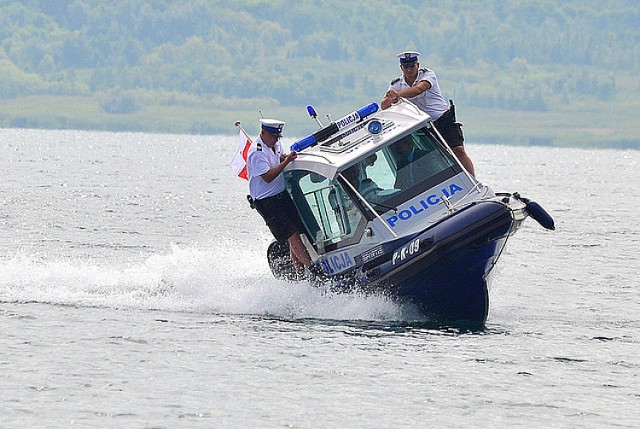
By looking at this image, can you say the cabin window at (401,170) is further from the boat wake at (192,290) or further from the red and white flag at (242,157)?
the red and white flag at (242,157)

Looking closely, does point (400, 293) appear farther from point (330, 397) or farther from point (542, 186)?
point (542, 186)

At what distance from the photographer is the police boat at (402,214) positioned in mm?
17547

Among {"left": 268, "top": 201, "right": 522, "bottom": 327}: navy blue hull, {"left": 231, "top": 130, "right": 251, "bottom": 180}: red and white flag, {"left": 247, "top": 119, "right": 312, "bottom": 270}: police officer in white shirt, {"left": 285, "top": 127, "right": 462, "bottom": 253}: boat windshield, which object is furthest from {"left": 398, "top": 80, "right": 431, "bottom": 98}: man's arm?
{"left": 268, "top": 201, "right": 522, "bottom": 327}: navy blue hull

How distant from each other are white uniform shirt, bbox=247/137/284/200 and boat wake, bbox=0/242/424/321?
1.59 meters

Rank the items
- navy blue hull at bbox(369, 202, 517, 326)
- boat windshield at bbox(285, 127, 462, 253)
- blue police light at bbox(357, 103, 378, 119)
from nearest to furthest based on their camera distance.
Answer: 1. navy blue hull at bbox(369, 202, 517, 326)
2. boat windshield at bbox(285, 127, 462, 253)
3. blue police light at bbox(357, 103, 378, 119)

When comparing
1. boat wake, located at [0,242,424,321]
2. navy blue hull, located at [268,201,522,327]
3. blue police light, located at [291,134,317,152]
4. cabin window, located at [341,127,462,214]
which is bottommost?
boat wake, located at [0,242,424,321]

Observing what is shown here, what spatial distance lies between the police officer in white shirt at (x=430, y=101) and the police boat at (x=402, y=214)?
1.61ft

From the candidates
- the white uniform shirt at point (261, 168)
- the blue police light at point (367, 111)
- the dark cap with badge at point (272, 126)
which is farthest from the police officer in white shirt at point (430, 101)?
the white uniform shirt at point (261, 168)

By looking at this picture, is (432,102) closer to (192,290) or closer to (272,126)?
(272,126)

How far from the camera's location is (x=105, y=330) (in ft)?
59.4

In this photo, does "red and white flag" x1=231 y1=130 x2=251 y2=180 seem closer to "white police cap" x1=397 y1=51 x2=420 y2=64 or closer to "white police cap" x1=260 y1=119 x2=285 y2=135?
"white police cap" x1=260 y1=119 x2=285 y2=135

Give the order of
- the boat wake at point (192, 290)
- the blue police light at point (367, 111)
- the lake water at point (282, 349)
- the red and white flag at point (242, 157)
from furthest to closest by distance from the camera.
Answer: the red and white flag at point (242, 157) < the blue police light at point (367, 111) < the boat wake at point (192, 290) < the lake water at point (282, 349)

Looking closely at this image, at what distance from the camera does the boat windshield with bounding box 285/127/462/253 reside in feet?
60.2

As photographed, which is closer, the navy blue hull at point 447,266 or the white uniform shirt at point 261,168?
the navy blue hull at point 447,266
